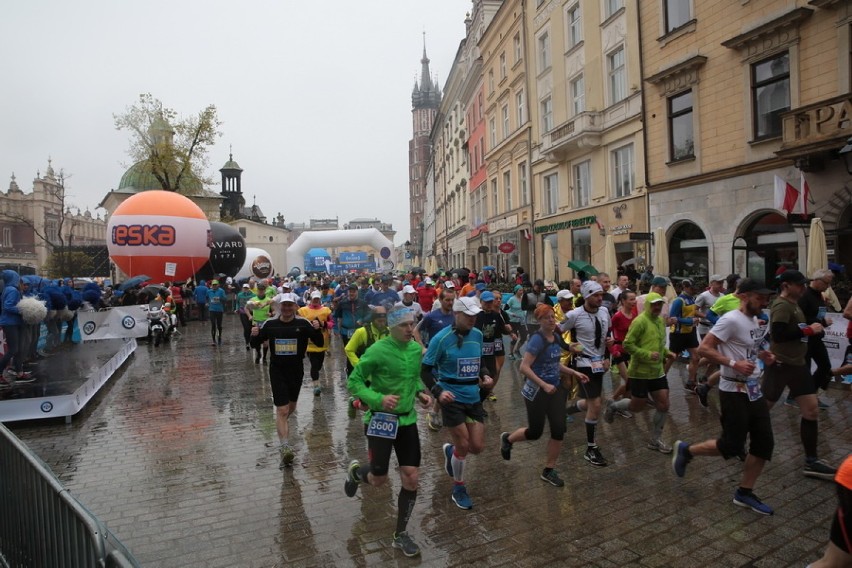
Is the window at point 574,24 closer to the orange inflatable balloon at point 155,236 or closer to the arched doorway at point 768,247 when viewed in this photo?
the arched doorway at point 768,247

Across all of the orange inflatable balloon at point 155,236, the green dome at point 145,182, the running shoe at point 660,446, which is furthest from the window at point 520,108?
the running shoe at point 660,446

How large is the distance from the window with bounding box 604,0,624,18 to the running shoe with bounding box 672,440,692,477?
64.7ft

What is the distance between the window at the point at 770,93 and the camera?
14320 mm

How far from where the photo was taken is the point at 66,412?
8281mm

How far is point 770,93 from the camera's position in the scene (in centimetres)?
1474

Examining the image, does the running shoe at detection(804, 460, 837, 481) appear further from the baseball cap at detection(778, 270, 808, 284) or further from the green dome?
the green dome

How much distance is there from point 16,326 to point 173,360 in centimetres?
513

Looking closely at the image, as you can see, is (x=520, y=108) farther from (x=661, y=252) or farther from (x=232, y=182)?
(x=232, y=182)

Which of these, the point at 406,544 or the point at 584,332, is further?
the point at 584,332

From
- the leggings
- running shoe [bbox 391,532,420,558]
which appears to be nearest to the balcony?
the leggings

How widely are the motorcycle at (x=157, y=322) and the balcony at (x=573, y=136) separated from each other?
16.6 metres

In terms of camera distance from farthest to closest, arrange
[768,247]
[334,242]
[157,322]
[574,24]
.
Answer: [334,242] → [574,24] → [157,322] → [768,247]

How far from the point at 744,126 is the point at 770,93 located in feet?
3.30

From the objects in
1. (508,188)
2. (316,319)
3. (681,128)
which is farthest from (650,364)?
(508,188)
